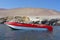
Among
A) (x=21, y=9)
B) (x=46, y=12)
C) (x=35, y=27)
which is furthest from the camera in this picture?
(x=21, y=9)

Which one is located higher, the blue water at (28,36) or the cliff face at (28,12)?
the blue water at (28,36)

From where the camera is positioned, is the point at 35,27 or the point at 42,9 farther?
the point at 42,9

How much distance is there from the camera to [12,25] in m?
50.5

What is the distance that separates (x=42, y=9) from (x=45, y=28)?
131 m

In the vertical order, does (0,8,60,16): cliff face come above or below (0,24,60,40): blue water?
below

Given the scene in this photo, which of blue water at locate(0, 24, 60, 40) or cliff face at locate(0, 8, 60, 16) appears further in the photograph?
cliff face at locate(0, 8, 60, 16)

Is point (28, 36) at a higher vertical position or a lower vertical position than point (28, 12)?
higher

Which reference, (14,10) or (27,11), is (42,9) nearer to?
(27,11)

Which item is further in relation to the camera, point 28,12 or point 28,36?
point 28,12

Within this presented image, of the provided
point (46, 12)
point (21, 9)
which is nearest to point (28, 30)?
point (46, 12)

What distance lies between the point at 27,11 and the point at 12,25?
128 m

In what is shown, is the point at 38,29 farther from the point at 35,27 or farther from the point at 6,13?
the point at 6,13

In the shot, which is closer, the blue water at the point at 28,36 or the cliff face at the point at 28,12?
the blue water at the point at 28,36

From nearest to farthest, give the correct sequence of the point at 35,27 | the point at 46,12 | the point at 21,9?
the point at 35,27 → the point at 46,12 → the point at 21,9
